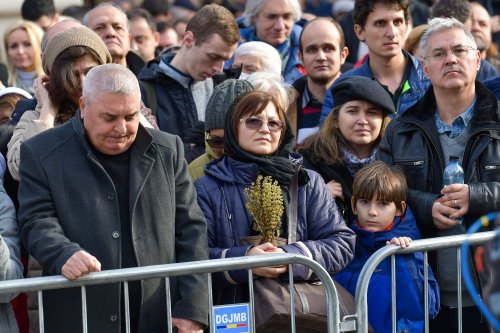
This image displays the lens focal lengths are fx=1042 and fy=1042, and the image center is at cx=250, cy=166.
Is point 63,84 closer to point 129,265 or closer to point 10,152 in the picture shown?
point 10,152

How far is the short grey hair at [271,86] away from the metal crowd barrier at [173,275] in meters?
1.46

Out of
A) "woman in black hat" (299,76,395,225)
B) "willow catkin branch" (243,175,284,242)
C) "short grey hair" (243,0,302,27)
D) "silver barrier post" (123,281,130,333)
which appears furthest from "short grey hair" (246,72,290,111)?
"short grey hair" (243,0,302,27)

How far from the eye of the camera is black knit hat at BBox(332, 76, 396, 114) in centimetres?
617

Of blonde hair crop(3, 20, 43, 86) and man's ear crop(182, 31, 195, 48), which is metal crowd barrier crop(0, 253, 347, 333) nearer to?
man's ear crop(182, 31, 195, 48)

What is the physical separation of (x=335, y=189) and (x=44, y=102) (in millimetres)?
1703

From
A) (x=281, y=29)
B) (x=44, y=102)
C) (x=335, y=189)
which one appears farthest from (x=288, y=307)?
(x=281, y=29)

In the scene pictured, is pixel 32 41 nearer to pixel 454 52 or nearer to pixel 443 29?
pixel 443 29

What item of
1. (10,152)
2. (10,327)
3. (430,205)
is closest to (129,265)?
(10,327)

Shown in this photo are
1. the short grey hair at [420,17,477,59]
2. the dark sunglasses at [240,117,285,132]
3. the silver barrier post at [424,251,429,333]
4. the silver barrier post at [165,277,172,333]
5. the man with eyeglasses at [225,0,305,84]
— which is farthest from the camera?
the man with eyeglasses at [225,0,305,84]

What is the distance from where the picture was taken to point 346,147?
618 centimetres

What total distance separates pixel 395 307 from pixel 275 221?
0.74 meters

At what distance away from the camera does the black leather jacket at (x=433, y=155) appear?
18.4 ft

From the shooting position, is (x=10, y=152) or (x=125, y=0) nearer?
(x=10, y=152)

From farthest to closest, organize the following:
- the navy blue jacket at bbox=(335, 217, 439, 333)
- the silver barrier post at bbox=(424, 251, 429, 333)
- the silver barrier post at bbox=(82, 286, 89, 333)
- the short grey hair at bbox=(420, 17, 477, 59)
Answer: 1. the short grey hair at bbox=(420, 17, 477, 59)
2. the navy blue jacket at bbox=(335, 217, 439, 333)
3. the silver barrier post at bbox=(424, 251, 429, 333)
4. the silver barrier post at bbox=(82, 286, 89, 333)
